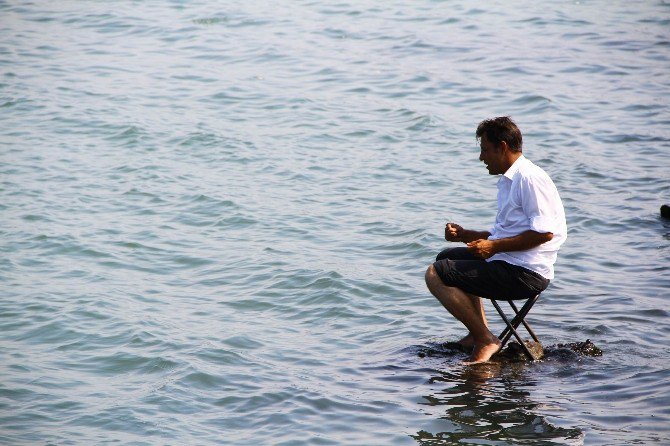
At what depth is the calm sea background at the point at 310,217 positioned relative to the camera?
738 centimetres

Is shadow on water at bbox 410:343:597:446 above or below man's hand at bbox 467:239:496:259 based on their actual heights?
below

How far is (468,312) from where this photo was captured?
776 cm

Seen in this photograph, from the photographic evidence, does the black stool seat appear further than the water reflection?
Yes

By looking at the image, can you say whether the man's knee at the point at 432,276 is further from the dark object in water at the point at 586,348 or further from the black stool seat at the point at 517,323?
the dark object in water at the point at 586,348

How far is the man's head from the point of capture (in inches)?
292

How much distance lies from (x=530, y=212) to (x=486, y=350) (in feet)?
4.02

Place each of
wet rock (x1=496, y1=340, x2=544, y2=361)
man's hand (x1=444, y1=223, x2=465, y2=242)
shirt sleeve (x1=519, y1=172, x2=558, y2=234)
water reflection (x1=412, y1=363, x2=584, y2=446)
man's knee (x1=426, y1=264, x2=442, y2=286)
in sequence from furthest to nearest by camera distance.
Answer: wet rock (x1=496, y1=340, x2=544, y2=361) → man's knee (x1=426, y1=264, x2=442, y2=286) → man's hand (x1=444, y1=223, x2=465, y2=242) → shirt sleeve (x1=519, y1=172, x2=558, y2=234) → water reflection (x1=412, y1=363, x2=584, y2=446)

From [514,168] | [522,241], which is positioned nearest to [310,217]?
[514,168]

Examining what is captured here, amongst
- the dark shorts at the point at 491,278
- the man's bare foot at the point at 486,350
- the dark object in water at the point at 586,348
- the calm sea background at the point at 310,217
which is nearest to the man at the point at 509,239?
the dark shorts at the point at 491,278

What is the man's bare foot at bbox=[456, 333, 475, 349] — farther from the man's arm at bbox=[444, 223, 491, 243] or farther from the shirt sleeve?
the shirt sleeve

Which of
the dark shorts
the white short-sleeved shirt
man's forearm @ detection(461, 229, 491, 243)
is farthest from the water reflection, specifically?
man's forearm @ detection(461, 229, 491, 243)

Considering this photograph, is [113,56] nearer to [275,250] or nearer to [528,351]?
[275,250]

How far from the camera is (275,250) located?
11.0 m

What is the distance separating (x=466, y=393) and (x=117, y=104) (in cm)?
1068
